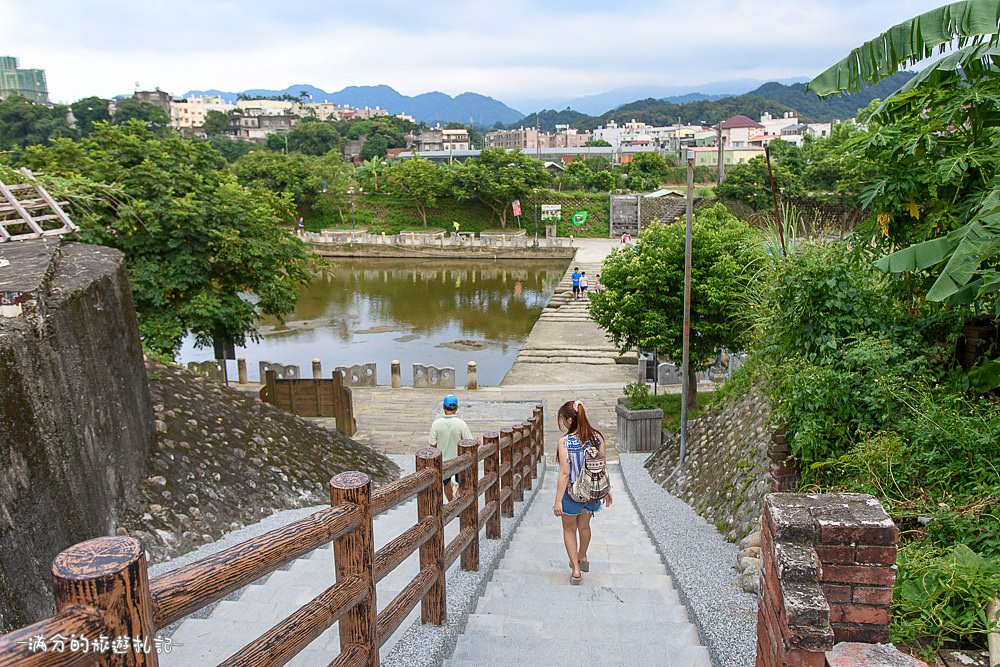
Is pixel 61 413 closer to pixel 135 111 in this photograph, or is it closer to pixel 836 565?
pixel 836 565

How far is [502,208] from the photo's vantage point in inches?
2020

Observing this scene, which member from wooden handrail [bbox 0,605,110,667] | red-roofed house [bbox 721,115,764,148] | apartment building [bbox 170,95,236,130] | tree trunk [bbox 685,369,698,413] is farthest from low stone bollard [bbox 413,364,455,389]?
apartment building [bbox 170,95,236,130]

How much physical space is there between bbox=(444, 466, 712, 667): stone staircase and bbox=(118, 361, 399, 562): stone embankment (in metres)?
2.58

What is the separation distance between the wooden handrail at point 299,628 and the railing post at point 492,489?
2.91 meters

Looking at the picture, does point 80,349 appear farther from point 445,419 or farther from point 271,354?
point 271,354

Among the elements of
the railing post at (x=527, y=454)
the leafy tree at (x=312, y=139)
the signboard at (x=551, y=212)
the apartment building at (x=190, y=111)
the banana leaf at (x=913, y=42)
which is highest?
the apartment building at (x=190, y=111)

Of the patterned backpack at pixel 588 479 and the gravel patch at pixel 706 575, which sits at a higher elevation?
the patterned backpack at pixel 588 479

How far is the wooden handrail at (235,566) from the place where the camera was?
5.80 feet

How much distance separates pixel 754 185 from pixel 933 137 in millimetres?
42598

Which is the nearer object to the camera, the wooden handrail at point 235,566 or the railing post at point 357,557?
the wooden handrail at point 235,566

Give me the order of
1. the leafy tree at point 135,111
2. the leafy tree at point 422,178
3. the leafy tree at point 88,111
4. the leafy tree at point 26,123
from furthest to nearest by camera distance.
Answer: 1. the leafy tree at point 135,111
2. the leafy tree at point 88,111
3. the leafy tree at point 26,123
4. the leafy tree at point 422,178

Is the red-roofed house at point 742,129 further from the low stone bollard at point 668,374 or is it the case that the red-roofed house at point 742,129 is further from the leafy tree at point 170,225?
the leafy tree at point 170,225

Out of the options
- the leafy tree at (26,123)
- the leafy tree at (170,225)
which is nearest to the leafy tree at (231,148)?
the leafy tree at (26,123)

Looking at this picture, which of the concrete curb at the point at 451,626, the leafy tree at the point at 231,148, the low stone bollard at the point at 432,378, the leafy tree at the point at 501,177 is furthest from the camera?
the leafy tree at the point at 231,148
